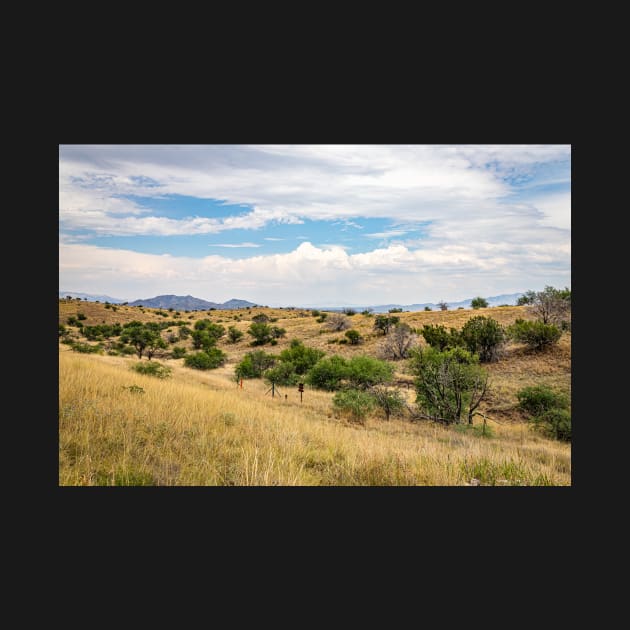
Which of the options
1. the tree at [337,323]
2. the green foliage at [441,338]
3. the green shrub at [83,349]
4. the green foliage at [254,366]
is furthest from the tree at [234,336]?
the green foliage at [441,338]

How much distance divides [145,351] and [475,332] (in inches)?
1032

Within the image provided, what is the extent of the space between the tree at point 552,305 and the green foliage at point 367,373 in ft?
53.1

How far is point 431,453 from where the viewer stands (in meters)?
5.41

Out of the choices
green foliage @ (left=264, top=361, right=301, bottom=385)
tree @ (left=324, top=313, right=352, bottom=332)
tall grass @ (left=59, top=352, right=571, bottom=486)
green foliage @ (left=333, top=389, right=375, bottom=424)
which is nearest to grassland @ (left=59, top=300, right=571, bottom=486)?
tall grass @ (left=59, top=352, right=571, bottom=486)

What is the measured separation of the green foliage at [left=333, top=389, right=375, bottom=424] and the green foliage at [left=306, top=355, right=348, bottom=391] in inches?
215

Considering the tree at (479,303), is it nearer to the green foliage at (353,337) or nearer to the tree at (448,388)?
the green foliage at (353,337)

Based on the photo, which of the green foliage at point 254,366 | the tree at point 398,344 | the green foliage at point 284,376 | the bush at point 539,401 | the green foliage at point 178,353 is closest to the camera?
the bush at point 539,401

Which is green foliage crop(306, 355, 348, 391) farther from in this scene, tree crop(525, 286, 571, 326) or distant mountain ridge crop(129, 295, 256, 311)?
tree crop(525, 286, 571, 326)

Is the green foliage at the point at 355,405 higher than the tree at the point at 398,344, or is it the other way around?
the tree at the point at 398,344

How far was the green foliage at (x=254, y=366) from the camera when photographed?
2203cm

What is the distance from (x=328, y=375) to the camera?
1812 centimetres

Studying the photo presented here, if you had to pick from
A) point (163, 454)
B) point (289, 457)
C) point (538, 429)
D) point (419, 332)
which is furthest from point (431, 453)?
point (419, 332)

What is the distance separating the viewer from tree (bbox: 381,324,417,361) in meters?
26.5

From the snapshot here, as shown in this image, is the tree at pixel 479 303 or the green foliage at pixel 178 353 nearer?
the green foliage at pixel 178 353
